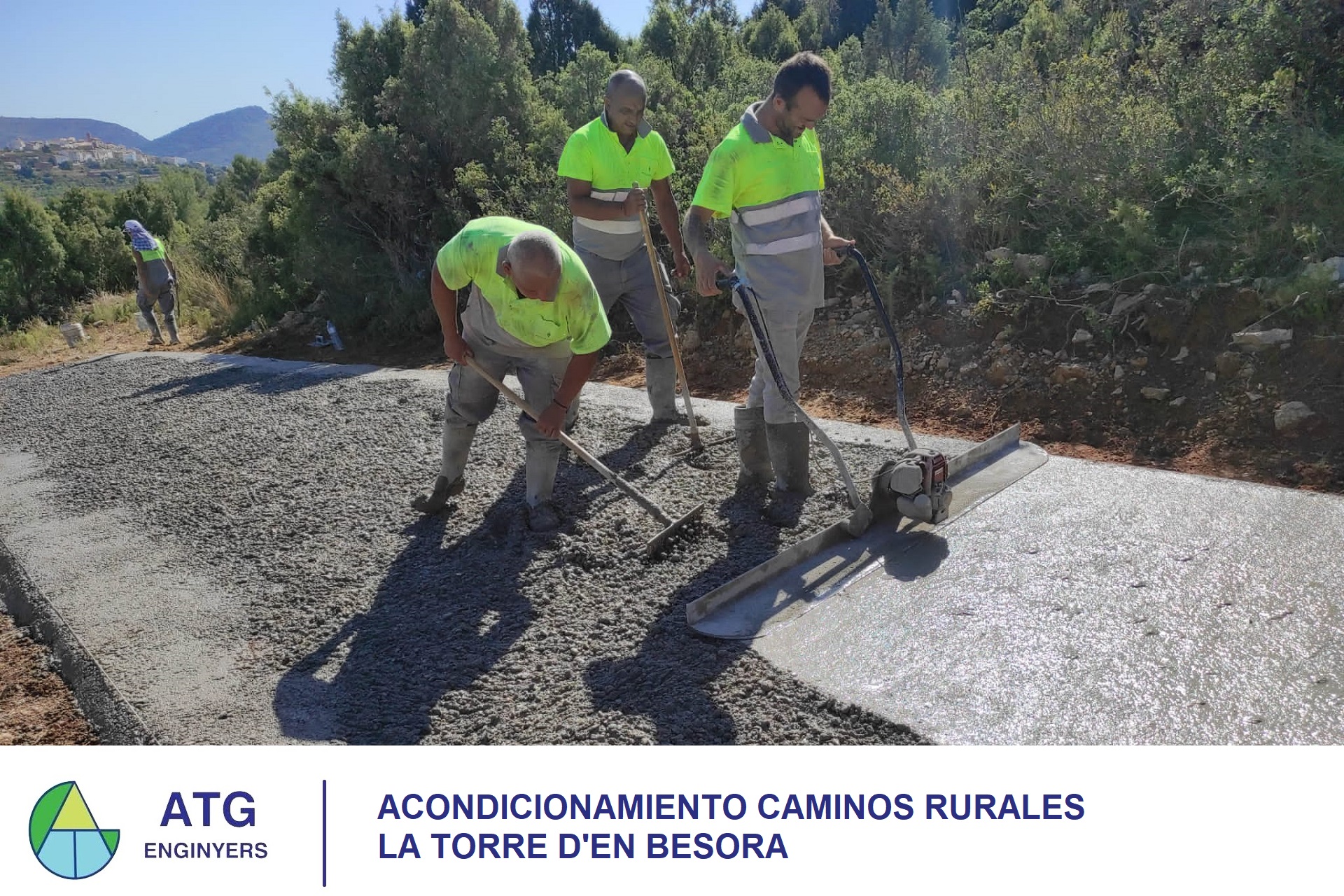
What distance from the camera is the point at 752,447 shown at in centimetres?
423

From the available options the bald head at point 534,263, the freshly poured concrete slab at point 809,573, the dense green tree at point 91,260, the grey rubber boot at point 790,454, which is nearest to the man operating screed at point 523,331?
the bald head at point 534,263

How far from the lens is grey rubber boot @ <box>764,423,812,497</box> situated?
400cm

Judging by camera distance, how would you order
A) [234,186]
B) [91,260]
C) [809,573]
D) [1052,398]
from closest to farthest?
[809,573], [1052,398], [91,260], [234,186]

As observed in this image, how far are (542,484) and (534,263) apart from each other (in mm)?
1192

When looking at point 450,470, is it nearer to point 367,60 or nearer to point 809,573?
point 809,573

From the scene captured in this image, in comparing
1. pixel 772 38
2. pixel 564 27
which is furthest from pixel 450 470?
pixel 564 27

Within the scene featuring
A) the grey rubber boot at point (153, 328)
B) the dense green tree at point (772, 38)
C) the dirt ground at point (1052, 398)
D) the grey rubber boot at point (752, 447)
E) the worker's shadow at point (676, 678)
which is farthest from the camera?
the dense green tree at point (772, 38)

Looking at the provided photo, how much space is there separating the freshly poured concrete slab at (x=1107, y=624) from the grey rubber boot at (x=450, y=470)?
1849 mm

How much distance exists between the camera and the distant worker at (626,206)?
475cm

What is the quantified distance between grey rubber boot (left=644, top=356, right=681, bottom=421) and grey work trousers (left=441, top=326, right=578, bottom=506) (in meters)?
1.22

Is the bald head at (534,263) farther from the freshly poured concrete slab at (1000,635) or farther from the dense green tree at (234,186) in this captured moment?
the dense green tree at (234,186)

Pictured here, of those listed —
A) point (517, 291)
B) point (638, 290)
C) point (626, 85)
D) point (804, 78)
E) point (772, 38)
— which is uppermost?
point (772, 38)

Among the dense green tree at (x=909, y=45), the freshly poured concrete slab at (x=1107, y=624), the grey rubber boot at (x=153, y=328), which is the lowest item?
the freshly poured concrete slab at (x=1107, y=624)

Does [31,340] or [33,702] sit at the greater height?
[31,340]
